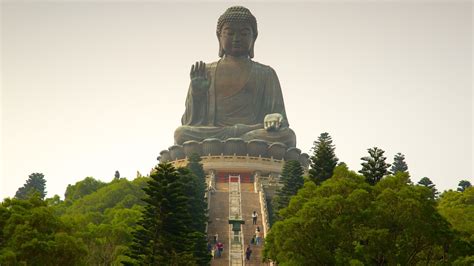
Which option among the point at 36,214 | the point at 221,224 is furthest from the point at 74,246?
the point at 221,224

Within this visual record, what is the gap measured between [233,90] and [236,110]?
4.80 ft

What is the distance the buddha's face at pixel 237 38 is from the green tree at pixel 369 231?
33489mm

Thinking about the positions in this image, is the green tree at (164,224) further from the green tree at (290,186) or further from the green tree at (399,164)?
the green tree at (399,164)

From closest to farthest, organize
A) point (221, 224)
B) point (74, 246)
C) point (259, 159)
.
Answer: point (74, 246) < point (221, 224) < point (259, 159)

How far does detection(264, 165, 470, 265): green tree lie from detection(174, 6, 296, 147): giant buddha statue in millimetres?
29604

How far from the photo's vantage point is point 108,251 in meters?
27.0

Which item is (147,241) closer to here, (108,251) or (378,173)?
(108,251)

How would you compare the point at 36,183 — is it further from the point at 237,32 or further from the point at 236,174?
the point at 237,32

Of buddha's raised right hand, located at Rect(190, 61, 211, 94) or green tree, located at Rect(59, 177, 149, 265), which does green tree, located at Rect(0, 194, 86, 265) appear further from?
buddha's raised right hand, located at Rect(190, 61, 211, 94)

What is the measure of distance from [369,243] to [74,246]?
812 cm

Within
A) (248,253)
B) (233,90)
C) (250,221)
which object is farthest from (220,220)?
(233,90)

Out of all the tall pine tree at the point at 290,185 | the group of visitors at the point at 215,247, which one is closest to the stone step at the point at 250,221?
the group of visitors at the point at 215,247

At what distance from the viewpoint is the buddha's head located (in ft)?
176

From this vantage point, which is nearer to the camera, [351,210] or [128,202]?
[351,210]
